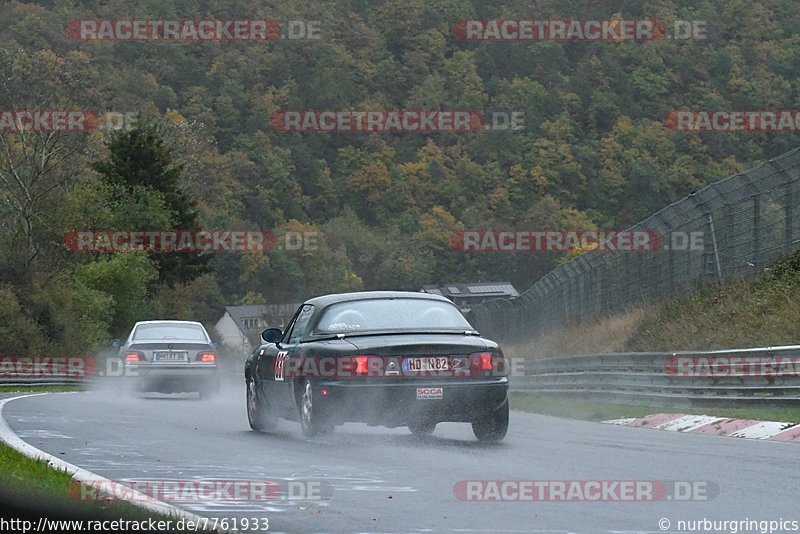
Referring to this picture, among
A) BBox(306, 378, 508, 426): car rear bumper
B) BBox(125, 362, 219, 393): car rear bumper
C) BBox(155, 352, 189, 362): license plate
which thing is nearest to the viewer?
BBox(306, 378, 508, 426): car rear bumper

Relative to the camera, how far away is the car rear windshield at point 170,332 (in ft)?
88.8

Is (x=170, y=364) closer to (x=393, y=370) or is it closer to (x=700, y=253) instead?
(x=700, y=253)

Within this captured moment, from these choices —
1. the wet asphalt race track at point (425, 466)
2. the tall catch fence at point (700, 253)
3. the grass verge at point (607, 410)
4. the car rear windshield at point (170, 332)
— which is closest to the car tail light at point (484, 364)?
the wet asphalt race track at point (425, 466)

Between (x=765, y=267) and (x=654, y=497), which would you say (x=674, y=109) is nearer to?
(x=765, y=267)

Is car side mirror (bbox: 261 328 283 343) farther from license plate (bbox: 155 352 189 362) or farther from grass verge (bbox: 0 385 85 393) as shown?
grass verge (bbox: 0 385 85 393)

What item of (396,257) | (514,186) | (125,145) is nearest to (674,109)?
(514,186)

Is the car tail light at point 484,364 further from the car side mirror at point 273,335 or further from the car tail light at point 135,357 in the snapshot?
the car tail light at point 135,357

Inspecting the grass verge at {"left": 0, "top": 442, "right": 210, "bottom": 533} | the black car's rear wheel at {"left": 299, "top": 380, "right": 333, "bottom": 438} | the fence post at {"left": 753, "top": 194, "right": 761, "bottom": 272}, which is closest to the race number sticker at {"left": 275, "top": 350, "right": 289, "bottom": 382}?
the black car's rear wheel at {"left": 299, "top": 380, "right": 333, "bottom": 438}

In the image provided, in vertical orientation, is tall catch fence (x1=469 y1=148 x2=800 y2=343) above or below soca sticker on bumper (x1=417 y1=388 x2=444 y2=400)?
above

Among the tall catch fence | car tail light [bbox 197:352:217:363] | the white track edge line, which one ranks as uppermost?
the tall catch fence

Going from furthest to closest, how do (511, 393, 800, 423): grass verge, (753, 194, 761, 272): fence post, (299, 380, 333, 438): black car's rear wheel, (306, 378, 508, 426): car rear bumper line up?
1. (753, 194, 761, 272): fence post
2. (511, 393, 800, 423): grass verge
3. (299, 380, 333, 438): black car's rear wheel
4. (306, 378, 508, 426): car rear bumper

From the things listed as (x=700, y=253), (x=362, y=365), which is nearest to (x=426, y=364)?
(x=362, y=365)

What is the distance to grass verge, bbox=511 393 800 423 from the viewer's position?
54.7 ft

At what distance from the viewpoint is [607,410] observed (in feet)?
72.2
